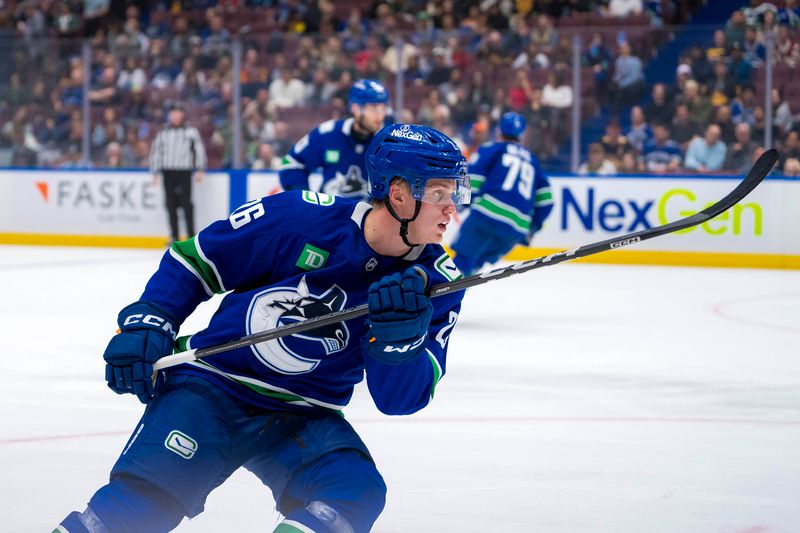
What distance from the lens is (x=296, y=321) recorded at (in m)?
2.74

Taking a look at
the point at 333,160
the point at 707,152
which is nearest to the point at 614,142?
the point at 707,152

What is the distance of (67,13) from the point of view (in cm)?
1602

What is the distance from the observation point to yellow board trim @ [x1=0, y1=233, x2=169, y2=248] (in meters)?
13.0

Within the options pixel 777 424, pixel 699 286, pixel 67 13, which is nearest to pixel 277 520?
pixel 777 424

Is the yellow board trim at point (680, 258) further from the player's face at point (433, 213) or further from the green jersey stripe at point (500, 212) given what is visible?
the player's face at point (433, 213)

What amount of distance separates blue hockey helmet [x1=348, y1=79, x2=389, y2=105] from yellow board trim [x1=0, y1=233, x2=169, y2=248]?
6261 millimetres

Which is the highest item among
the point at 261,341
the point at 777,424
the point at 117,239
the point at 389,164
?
the point at 389,164

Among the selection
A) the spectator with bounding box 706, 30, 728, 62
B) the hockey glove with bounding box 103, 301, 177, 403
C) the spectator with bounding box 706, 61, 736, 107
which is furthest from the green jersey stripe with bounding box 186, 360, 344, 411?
the spectator with bounding box 706, 30, 728, 62

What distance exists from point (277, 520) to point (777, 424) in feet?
7.04

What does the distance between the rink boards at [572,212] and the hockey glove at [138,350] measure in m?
8.66

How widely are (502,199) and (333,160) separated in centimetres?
129

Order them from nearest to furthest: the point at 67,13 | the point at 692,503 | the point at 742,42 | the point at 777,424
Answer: the point at 692,503 < the point at 777,424 < the point at 742,42 < the point at 67,13

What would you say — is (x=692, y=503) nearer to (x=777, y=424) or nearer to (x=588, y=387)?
(x=777, y=424)

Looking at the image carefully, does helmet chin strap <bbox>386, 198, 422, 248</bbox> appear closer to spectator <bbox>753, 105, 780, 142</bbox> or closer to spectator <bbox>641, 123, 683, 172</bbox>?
spectator <bbox>753, 105, 780, 142</bbox>
